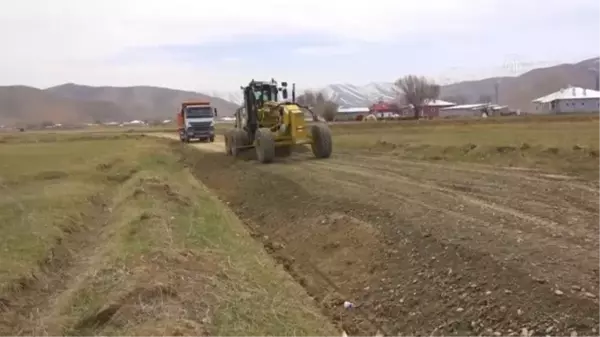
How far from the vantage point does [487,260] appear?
9742 millimetres

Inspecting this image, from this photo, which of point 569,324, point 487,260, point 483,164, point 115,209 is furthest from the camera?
point 483,164

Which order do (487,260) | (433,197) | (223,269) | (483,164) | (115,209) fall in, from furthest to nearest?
1. (483,164)
2. (115,209)
3. (433,197)
4. (223,269)
5. (487,260)

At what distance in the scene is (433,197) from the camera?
49.6 feet

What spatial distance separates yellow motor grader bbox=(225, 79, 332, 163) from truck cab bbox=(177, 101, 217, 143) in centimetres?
2077

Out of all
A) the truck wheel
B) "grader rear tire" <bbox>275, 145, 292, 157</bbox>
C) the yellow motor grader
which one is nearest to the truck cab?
the yellow motor grader

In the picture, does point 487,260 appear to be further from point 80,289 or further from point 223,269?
point 80,289

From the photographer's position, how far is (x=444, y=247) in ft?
35.7

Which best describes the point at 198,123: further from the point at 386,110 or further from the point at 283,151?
the point at 386,110

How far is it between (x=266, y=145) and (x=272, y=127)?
1.89 meters

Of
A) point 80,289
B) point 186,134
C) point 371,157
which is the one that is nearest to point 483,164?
point 371,157

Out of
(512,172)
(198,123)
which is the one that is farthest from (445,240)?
(198,123)

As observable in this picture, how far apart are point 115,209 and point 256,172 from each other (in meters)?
7.16

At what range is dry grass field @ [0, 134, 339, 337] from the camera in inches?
336

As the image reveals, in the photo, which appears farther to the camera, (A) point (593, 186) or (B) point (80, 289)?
(A) point (593, 186)
